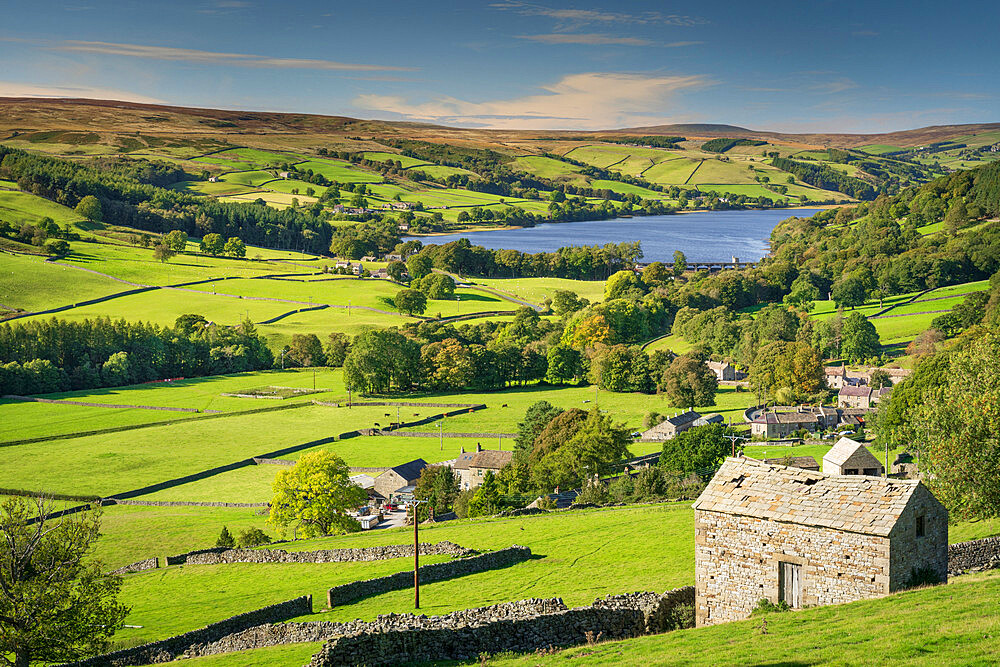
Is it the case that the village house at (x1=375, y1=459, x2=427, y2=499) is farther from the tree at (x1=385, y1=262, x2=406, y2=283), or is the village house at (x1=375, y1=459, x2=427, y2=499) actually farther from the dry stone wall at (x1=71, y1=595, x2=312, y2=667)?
the tree at (x1=385, y1=262, x2=406, y2=283)

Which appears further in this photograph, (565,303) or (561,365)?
(565,303)

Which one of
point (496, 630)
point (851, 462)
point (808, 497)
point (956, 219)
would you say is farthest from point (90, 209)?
point (808, 497)

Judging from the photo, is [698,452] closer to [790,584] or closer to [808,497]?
[808,497]

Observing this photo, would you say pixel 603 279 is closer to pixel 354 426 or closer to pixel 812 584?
pixel 354 426

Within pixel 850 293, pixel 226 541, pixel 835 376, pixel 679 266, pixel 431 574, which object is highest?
pixel 679 266

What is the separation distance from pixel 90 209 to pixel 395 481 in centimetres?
12419

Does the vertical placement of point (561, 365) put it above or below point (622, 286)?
below

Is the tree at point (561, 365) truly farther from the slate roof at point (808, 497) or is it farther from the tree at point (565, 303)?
the slate roof at point (808, 497)

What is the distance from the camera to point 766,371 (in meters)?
73.6

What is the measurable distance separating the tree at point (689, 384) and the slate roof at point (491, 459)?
66.2ft

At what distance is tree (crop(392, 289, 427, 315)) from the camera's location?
11488 cm

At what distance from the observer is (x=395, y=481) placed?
54281mm

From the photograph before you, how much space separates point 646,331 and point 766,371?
32.6 meters

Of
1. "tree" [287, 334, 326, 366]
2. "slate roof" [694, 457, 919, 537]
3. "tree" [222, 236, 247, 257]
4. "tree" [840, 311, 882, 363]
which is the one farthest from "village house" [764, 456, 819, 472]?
"tree" [222, 236, 247, 257]
